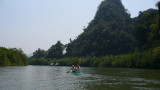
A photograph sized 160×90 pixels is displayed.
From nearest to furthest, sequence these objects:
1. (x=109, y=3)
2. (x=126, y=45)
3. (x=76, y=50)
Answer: (x=126, y=45) < (x=76, y=50) < (x=109, y=3)

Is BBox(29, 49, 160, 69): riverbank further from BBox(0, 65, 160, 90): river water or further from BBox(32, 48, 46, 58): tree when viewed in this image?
BBox(32, 48, 46, 58): tree

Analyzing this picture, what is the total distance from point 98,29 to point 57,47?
37484mm

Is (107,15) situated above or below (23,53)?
above

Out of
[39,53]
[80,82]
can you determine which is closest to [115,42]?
[39,53]

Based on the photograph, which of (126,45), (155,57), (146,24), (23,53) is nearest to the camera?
(155,57)

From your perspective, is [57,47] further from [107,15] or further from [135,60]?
[135,60]

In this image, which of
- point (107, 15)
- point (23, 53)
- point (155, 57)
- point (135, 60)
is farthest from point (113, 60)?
point (107, 15)

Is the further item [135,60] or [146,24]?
[146,24]

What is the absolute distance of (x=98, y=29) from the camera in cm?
11081

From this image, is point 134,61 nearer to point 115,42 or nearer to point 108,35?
point 115,42

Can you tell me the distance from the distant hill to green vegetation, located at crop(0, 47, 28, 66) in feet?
132

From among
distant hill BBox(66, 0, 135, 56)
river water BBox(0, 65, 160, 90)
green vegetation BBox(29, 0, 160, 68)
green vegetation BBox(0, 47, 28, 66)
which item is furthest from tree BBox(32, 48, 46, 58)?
river water BBox(0, 65, 160, 90)

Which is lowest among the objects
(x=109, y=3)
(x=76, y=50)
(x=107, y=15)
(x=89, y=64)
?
(x=89, y=64)

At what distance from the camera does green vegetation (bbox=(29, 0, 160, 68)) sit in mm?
59188
